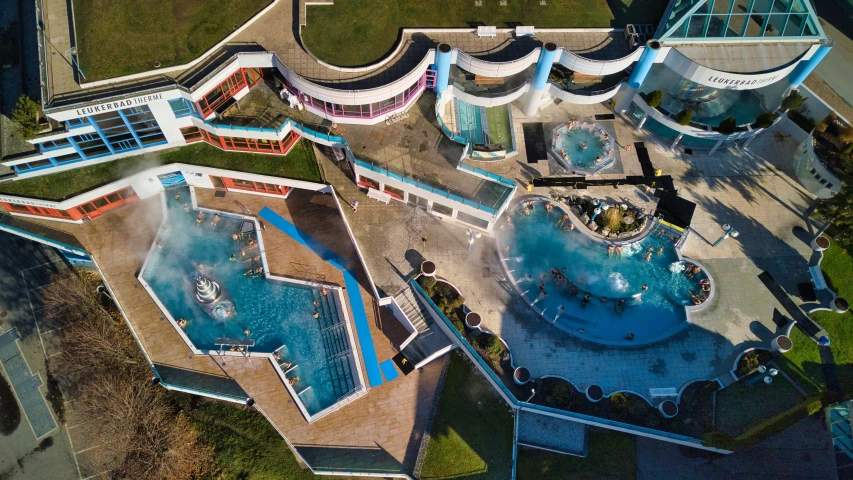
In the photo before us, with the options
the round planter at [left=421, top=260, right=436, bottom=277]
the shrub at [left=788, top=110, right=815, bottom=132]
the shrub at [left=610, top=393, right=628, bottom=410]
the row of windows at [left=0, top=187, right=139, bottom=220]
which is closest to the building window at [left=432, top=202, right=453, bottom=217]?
the round planter at [left=421, top=260, right=436, bottom=277]

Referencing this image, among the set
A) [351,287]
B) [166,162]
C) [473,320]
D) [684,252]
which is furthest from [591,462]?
[166,162]

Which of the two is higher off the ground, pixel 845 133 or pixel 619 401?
pixel 845 133

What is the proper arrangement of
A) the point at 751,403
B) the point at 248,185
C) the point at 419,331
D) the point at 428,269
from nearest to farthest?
1. the point at 751,403
2. the point at 428,269
3. the point at 419,331
4. the point at 248,185

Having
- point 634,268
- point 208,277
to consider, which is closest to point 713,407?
point 634,268

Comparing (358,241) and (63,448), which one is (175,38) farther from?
(63,448)

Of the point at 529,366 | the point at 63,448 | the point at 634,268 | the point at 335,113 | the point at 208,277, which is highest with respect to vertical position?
the point at 335,113

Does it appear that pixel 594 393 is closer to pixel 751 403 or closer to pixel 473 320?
pixel 473 320

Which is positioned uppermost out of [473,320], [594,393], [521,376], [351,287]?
[473,320]

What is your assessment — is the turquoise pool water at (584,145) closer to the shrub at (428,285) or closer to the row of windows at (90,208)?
the shrub at (428,285)
